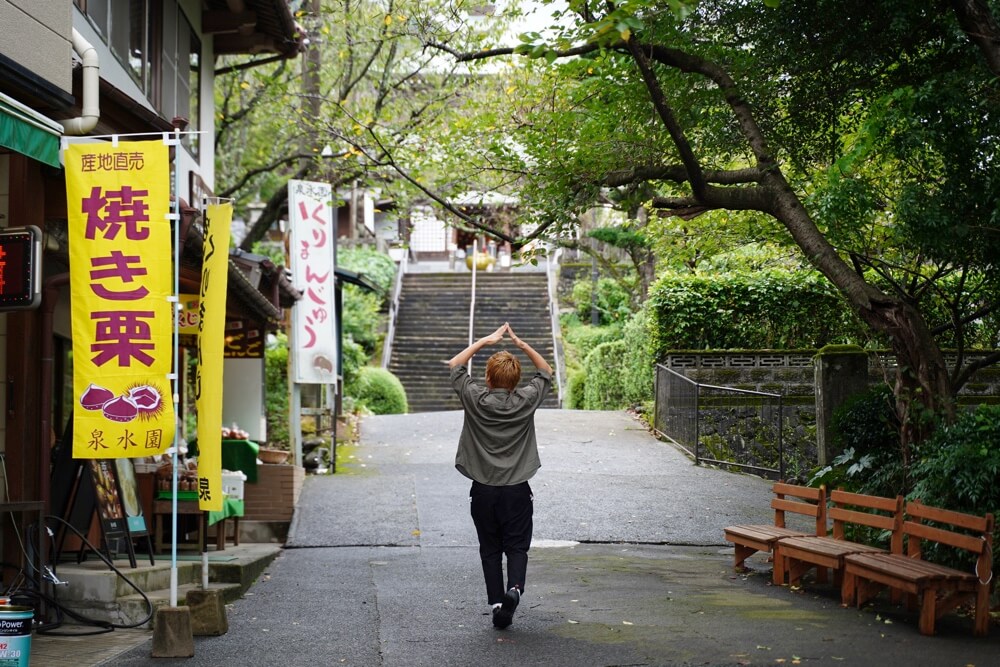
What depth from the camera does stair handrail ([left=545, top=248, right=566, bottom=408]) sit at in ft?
101

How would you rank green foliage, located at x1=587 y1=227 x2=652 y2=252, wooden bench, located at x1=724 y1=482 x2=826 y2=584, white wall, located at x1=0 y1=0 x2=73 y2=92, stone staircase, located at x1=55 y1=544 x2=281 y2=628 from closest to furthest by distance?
white wall, located at x1=0 y1=0 x2=73 y2=92 < stone staircase, located at x1=55 y1=544 x2=281 y2=628 < wooden bench, located at x1=724 y1=482 x2=826 y2=584 < green foliage, located at x1=587 y1=227 x2=652 y2=252

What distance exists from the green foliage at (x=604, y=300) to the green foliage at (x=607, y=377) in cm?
774

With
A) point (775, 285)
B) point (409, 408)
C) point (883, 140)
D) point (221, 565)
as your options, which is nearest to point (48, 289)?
point (221, 565)

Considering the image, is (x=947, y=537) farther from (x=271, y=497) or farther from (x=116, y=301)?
(x=271, y=497)

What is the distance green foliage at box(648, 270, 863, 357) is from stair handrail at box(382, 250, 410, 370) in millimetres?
12721

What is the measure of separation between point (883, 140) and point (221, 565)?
6672mm

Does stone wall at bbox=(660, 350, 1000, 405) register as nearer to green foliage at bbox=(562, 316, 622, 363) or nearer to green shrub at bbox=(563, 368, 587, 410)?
green shrub at bbox=(563, 368, 587, 410)

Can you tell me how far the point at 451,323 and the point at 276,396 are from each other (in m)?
16.7

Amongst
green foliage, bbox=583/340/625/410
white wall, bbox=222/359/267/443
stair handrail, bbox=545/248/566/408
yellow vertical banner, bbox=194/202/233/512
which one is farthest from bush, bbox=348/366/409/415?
yellow vertical banner, bbox=194/202/233/512

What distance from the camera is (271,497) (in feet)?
42.8

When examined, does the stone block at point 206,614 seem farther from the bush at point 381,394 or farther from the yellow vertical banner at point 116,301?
the bush at point 381,394

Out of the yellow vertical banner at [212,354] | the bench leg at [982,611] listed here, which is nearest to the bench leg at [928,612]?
the bench leg at [982,611]

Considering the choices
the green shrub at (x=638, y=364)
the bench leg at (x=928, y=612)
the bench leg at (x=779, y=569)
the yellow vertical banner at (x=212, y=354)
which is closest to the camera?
the bench leg at (x=928, y=612)

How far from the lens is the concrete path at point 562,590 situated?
6.73 m
